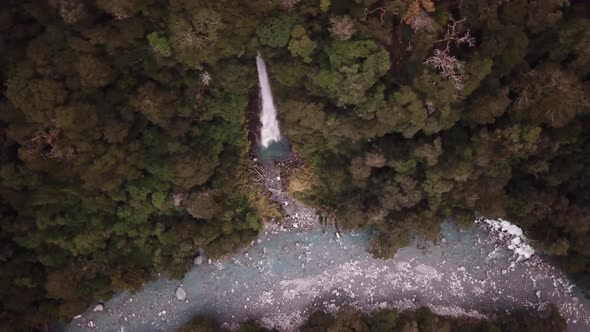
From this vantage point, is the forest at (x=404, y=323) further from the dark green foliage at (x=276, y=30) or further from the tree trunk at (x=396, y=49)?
the dark green foliage at (x=276, y=30)

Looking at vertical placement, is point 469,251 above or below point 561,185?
below

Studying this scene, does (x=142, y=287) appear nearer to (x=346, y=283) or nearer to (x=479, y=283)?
(x=346, y=283)

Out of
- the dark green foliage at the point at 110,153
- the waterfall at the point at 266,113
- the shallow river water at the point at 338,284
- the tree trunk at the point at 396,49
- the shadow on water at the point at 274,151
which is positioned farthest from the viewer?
the shallow river water at the point at 338,284

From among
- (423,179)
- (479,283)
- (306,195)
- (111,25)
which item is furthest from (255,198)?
(479,283)

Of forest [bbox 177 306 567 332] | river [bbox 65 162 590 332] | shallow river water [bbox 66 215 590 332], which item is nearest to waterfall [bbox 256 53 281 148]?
river [bbox 65 162 590 332]

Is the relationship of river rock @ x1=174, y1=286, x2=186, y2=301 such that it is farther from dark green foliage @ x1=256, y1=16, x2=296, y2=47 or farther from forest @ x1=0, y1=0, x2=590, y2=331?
dark green foliage @ x1=256, y1=16, x2=296, y2=47

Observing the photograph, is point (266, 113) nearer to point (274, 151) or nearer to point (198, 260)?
point (274, 151)

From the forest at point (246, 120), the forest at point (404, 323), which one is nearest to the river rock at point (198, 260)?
the forest at point (246, 120)
